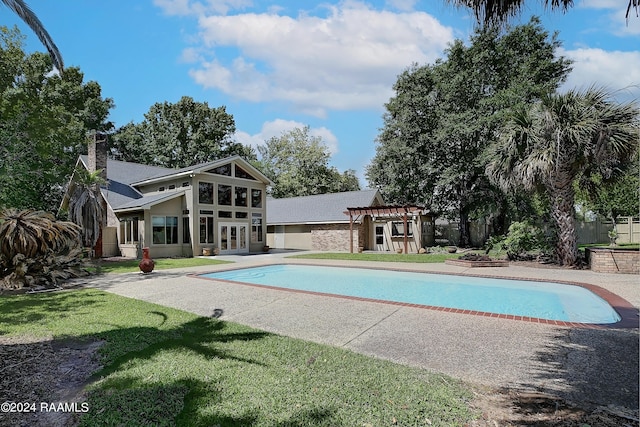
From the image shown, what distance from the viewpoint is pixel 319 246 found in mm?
28172

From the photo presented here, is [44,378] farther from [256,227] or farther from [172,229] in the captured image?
[256,227]

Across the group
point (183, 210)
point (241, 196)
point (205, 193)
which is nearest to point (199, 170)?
point (205, 193)

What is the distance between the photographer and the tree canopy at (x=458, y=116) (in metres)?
24.3

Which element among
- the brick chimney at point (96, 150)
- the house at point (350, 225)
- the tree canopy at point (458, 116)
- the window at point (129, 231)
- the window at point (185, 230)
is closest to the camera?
the window at point (129, 231)

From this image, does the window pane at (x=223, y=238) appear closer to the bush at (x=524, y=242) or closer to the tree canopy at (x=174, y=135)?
the bush at (x=524, y=242)

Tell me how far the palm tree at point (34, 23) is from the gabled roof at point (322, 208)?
20.9m

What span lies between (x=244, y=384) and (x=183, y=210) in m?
20.6

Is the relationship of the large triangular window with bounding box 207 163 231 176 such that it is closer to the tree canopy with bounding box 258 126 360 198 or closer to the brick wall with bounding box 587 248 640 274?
the tree canopy with bounding box 258 126 360 198

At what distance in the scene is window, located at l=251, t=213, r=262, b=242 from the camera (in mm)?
25892

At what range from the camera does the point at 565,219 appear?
14102mm

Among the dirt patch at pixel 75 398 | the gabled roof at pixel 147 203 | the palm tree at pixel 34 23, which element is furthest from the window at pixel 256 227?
the dirt patch at pixel 75 398

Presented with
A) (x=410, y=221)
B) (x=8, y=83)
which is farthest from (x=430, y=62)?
(x=8, y=83)

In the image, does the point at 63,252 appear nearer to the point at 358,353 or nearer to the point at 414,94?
the point at 358,353

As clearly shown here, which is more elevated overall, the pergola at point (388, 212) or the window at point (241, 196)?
the window at point (241, 196)
